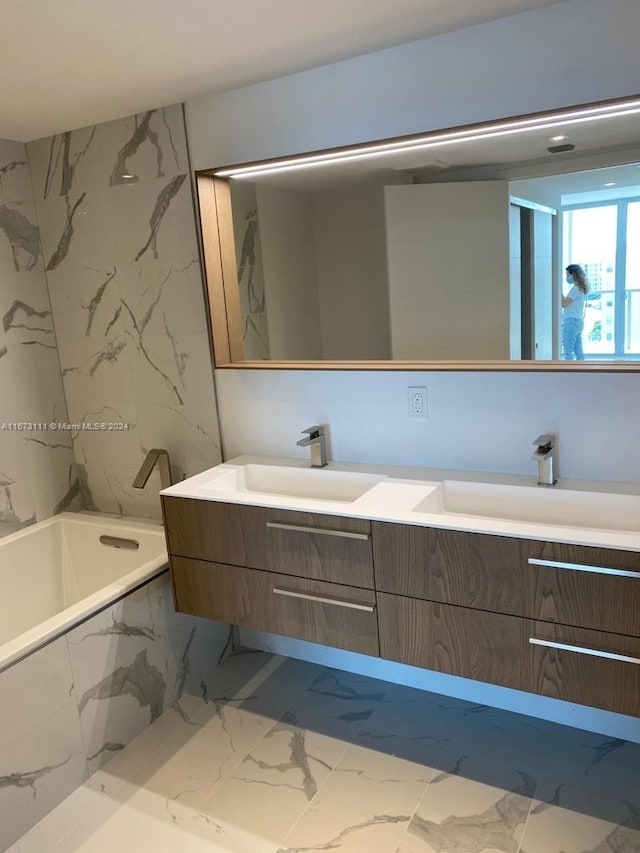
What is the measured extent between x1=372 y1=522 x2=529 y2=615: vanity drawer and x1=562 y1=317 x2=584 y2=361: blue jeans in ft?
2.00

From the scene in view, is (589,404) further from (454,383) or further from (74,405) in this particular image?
(74,405)

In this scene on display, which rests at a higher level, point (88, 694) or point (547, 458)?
point (547, 458)

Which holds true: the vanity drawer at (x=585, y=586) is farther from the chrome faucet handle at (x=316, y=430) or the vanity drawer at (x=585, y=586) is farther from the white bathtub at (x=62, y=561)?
the white bathtub at (x=62, y=561)

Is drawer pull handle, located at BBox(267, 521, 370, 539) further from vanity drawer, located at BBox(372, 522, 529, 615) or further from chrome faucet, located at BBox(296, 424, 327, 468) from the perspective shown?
chrome faucet, located at BBox(296, 424, 327, 468)

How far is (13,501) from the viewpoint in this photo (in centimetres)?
278

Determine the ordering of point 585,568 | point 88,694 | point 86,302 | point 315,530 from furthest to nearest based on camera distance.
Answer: point 86,302, point 88,694, point 315,530, point 585,568

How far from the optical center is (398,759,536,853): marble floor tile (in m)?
1.79

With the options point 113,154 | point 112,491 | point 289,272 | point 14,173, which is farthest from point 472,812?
point 14,173

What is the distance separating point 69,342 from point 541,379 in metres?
2.01

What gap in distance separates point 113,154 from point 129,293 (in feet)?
1.73

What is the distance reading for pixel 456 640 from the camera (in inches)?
69.9

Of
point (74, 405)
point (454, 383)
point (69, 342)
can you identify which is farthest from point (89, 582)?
point (454, 383)

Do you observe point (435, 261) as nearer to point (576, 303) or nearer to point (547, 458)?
point (576, 303)

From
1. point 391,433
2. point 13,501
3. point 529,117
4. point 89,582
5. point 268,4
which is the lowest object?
point 89,582
